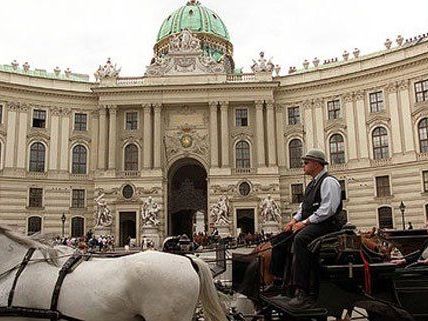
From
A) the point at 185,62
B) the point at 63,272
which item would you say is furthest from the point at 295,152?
the point at 63,272

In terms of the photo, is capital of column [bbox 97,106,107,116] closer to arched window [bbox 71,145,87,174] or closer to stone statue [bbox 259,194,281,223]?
arched window [bbox 71,145,87,174]

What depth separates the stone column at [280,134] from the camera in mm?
42656

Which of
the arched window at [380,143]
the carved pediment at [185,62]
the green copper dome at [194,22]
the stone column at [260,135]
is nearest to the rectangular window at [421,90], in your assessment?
the arched window at [380,143]

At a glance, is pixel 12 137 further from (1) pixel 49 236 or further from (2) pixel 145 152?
(1) pixel 49 236

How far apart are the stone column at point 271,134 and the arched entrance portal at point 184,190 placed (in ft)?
21.3

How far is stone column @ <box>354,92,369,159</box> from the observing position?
3994 cm

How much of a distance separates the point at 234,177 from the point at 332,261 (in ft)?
116

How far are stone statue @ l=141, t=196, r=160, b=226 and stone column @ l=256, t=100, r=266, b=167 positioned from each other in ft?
32.3

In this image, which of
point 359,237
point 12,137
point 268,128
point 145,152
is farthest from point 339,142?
point 359,237

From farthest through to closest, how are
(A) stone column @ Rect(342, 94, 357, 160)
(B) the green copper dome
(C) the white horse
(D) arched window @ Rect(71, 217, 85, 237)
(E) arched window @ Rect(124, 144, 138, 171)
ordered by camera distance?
(B) the green copper dome, (E) arched window @ Rect(124, 144, 138, 171), (D) arched window @ Rect(71, 217, 85, 237), (A) stone column @ Rect(342, 94, 357, 160), (C) the white horse

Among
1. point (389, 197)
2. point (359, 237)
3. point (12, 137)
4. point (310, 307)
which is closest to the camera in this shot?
point (310, 307)

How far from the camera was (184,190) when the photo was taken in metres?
44.4

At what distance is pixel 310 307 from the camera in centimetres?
572

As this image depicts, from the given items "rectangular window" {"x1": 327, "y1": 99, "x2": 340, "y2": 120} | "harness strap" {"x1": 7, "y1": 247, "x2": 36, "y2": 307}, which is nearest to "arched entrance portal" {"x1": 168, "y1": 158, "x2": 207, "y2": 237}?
"rectangular window" {"x1": 327, "y1": 99, "x2": 340, "y2": 120}
